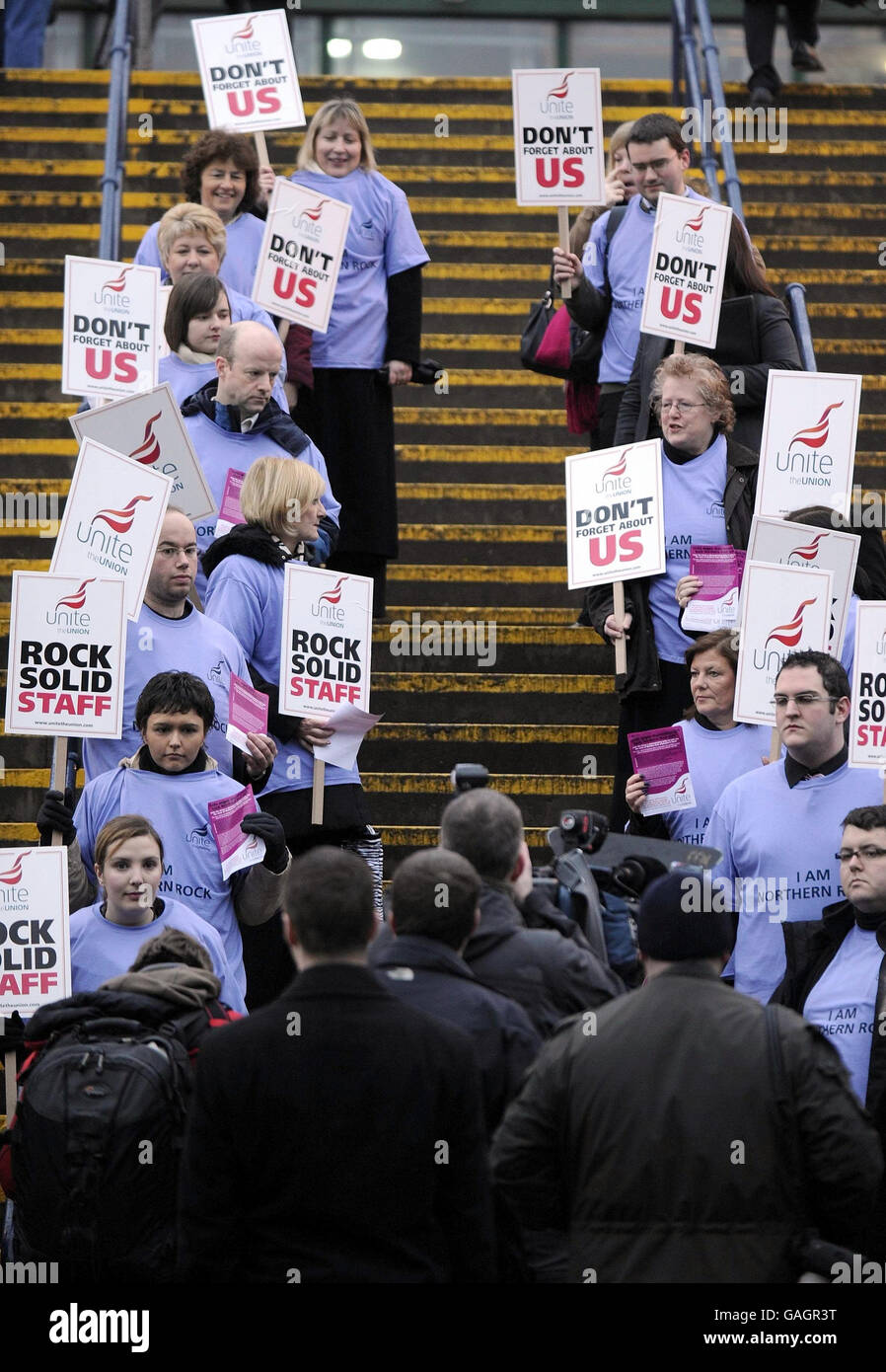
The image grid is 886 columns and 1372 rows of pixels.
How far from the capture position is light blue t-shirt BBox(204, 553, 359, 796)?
810 cm

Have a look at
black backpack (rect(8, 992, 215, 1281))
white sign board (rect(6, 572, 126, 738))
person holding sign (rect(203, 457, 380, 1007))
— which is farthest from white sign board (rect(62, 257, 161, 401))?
black backpack (rect(8, 992, 215, 1281))

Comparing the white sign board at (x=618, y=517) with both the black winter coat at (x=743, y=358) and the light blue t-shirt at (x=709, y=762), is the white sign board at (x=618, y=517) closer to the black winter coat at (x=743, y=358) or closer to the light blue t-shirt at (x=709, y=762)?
the black winter coat at (x=743, y=358)

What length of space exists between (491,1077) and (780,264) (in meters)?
9.22

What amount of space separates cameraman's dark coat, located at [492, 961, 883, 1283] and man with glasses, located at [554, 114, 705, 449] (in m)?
5.45

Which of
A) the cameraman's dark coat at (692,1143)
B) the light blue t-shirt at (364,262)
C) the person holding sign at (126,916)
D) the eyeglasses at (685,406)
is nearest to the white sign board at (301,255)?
the light blue t-shirt at (364,262)

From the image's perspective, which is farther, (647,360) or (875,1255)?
(647,360)

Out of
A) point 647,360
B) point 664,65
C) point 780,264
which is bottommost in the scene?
point 647,360

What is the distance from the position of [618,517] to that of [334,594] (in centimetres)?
Answer: 131

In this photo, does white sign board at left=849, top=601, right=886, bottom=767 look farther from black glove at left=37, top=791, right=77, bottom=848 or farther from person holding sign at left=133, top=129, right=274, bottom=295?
person holding sign at left=133, top=129, right=274, bottom=295

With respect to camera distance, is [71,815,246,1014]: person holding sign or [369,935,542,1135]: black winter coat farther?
[71,815,246,1014]: person holding sign

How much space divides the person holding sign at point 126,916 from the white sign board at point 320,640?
3.77 feet

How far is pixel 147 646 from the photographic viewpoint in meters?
7.85

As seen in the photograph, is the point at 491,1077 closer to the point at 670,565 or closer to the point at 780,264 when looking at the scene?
the point at 670,565
